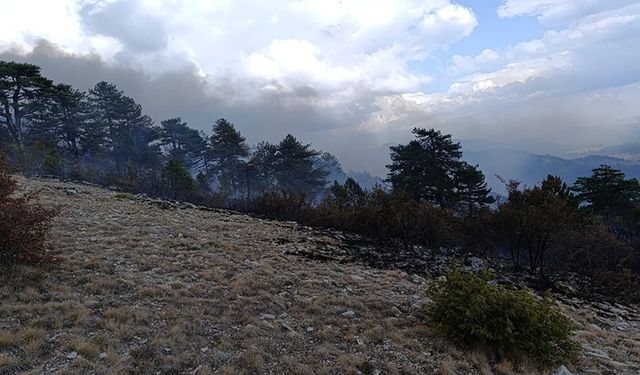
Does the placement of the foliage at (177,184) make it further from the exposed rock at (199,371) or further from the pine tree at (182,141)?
the exposed rock at (199,371)

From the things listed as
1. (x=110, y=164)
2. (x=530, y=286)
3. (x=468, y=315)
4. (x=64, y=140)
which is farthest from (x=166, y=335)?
(x=110, y=164)

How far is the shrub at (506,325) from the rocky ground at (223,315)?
1.09 ft

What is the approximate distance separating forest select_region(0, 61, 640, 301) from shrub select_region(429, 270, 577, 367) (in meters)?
8.11

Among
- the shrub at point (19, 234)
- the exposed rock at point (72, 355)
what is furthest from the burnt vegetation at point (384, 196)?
the exposed rock at point (72, 355)

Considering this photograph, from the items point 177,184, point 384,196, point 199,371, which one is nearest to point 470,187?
point 384,196

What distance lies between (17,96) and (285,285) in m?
35.4

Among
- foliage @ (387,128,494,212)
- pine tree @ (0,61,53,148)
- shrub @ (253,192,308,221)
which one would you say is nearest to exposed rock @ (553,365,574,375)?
shrub @ (253,192,308,221)

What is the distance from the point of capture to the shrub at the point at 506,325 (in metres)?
6.38

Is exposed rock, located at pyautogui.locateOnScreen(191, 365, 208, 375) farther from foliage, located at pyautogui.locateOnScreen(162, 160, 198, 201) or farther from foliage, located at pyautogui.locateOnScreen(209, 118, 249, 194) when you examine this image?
foliage, located at pyautogui.locateOnScreen(209, 118, 249, 194)

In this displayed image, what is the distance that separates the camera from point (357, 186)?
3350 cm

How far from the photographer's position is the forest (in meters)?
15.5

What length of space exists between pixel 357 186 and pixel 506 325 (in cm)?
2712

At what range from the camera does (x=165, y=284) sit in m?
7.98

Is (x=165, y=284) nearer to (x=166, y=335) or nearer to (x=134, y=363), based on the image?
(x=166, y=335)
